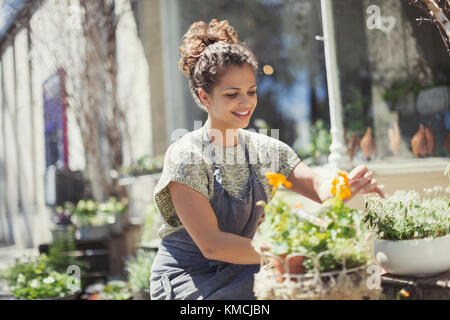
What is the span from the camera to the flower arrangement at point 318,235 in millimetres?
1263

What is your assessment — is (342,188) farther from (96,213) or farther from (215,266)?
(96,213)

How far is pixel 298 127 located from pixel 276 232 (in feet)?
17.3

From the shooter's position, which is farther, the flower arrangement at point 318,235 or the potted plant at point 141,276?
the potted plant at point 141,276

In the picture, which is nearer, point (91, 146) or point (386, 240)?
point (386, 240)

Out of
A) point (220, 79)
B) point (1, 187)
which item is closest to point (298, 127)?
point (220, 79)

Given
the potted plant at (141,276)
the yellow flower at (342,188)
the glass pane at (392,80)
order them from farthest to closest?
the potted plant at (141,276) → the glass pane at (392,80) → the yellow flower at (342,188)

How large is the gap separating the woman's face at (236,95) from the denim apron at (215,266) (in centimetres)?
16

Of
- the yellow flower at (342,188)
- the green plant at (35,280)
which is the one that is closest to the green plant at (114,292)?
the green plant at (35,280)

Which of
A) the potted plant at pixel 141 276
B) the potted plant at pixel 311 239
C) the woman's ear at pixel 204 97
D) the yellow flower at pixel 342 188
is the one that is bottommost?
the potted plant at pixel 141 276

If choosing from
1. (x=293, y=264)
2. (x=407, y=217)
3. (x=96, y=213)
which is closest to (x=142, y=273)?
(x=96, y=213)

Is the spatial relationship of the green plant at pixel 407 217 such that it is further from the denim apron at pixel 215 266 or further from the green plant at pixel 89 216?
the green plant at pixel 89 216
